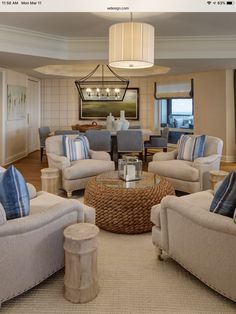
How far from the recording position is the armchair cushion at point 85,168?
15.2ft

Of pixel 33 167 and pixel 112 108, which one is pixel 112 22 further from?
pixel 112 108

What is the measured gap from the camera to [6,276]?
203cm

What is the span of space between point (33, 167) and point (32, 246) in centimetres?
532

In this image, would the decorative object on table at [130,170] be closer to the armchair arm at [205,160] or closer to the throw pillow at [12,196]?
the armchair arm at [205,160]

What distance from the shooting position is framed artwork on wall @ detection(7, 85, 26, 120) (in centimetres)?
761

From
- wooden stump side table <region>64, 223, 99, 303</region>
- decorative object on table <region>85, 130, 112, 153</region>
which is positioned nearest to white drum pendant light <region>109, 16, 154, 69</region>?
wooden stump side table <region>64, 223, 99, 303</region>

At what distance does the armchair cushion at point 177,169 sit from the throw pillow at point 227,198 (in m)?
2.22

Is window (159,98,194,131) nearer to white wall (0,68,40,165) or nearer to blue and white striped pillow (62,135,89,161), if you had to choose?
white wall (0,68,40,165)

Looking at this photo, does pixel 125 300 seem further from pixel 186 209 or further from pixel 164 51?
pixel 164 51

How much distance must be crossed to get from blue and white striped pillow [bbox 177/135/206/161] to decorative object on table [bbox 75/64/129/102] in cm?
404

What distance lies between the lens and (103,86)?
9.59 m

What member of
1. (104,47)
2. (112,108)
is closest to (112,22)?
(104,47)
